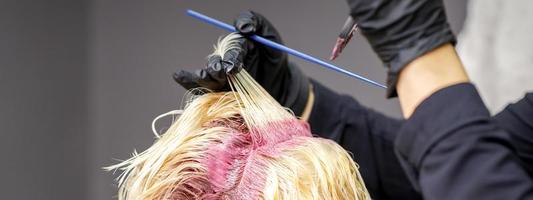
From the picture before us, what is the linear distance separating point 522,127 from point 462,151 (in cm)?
30

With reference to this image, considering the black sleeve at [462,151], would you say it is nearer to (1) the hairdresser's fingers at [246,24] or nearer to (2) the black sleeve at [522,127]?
(2) the black sleeve at [522,127]

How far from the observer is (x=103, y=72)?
1.56 meters

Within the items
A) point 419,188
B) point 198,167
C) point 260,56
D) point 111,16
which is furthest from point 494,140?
point 111,16

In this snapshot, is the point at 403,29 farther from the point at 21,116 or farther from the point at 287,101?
the point at 21,116

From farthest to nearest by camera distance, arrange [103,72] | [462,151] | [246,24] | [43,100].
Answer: [103,72] → [43,100] → [246,24] → [462,151]

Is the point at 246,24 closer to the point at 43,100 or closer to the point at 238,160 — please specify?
the point at 238,160

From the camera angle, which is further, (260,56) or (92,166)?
(92,166)

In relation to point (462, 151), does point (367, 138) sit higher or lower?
lower

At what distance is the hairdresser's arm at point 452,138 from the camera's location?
38cm

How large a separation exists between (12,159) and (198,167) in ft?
3.05

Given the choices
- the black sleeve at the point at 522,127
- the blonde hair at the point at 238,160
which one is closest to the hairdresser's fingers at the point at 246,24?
the blonde hair at the point at 238,160

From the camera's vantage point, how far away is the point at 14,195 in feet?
4.51

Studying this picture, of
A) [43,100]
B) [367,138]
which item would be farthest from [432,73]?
[43,100]

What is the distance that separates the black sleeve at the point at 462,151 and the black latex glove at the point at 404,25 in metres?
0.03
